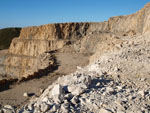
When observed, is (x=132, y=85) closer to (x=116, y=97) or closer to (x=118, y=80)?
(x=118, y=80)

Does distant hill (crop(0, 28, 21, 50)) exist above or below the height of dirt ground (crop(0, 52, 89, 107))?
above

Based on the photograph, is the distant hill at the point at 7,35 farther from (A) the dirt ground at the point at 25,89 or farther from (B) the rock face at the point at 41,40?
(A) the dirt ground at the point at 25,89

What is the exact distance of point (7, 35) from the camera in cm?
6406

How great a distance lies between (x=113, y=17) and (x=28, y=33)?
18.9 m

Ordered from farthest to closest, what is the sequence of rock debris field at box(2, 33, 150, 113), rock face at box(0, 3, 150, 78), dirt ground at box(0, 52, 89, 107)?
1. rock face at box(0, 3, 150, 78)
2. dirt ground at box(0, 52, 89, 107)
3. rock debris field at box(2, 33, 150, 113)

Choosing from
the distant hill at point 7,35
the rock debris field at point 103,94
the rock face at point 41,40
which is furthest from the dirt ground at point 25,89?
the distant hill at point 7,35

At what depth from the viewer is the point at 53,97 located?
3838mm

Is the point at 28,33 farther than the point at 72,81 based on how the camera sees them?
Yes

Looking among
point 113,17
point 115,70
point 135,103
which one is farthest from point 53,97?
point 113,17

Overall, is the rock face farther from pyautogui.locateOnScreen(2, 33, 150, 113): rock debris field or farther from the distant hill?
the distant hill

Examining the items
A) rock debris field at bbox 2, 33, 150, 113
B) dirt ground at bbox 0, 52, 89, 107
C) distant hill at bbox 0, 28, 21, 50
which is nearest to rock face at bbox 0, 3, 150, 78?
dirt ground at bbox 0, 52, 89, 107

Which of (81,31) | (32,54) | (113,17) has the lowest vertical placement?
(32,54)

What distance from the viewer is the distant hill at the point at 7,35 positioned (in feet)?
201

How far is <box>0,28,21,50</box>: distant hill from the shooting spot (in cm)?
6112
